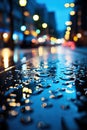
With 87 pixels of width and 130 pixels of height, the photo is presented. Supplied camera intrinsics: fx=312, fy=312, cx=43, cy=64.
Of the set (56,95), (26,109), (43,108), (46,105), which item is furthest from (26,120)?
(56,95)

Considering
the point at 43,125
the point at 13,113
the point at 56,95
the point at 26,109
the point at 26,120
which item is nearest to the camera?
the point at 43,125

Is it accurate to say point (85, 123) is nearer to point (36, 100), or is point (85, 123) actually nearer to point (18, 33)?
point (36, 100)

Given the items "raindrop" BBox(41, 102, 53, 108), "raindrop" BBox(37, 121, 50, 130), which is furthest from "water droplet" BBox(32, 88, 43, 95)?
"raindrop" BBox(37, 121, 50, 130)

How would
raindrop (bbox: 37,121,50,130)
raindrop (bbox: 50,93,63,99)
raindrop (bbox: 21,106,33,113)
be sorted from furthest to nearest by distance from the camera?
raindrop (bbox: 50,93,63,99) < raindrop (bbox: 21,106,33,113) < raindrop (bbox: 37,121,50,130)

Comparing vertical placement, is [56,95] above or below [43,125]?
below

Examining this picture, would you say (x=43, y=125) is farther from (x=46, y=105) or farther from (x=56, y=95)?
(x=56, y=95)

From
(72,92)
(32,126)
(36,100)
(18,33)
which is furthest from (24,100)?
(18,33)

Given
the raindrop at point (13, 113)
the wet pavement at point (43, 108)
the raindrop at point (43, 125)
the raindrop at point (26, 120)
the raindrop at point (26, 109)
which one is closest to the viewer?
the raindrop at point (43, 125)

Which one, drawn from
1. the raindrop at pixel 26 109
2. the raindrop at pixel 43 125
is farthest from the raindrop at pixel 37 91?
the raindrop at pixel 43 125

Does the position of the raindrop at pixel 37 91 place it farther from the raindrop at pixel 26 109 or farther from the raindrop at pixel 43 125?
the raindrop at pixel 43 125

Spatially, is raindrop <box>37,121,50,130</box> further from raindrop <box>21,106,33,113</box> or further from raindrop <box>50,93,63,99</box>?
raindrop <box>50,93,63,99</box>

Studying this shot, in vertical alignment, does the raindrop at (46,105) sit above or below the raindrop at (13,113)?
below
